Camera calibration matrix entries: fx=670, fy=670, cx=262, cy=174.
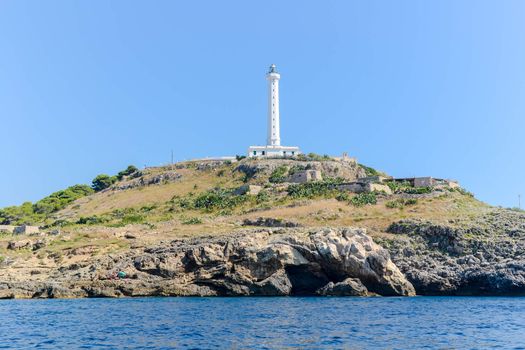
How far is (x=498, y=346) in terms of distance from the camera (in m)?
26.5

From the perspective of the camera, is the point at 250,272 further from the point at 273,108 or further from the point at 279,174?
the point at 273,108

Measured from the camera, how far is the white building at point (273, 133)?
108 meters

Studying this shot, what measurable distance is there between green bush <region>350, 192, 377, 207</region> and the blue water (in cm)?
2833

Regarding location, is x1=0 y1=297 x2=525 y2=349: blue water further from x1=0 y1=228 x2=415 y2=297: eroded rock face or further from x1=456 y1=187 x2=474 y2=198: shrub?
x1=456 y1=187 x2=474 y2=198: shrub

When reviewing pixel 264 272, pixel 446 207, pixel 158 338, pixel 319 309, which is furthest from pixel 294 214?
pixel 158 338

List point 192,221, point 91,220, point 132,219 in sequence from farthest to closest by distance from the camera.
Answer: point 91,220, point 132,219, point 192,221

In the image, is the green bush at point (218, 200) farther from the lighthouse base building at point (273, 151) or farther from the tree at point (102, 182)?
the tree at point (102, 182)

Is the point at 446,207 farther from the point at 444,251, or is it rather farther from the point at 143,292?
the point at 143,292

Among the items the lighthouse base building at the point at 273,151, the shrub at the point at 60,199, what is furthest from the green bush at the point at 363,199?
the shrub at the point at 60,199

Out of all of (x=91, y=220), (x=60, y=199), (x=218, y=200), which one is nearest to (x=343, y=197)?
(x=218, y=200)

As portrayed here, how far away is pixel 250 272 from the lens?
53125mm

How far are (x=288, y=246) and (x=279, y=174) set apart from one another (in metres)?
43.1

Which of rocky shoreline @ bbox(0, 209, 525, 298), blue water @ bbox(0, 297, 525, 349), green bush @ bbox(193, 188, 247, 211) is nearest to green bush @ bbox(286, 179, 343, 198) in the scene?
green bush @ bbox(193, 188, 247, 211)

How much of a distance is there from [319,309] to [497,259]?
2352 cm
